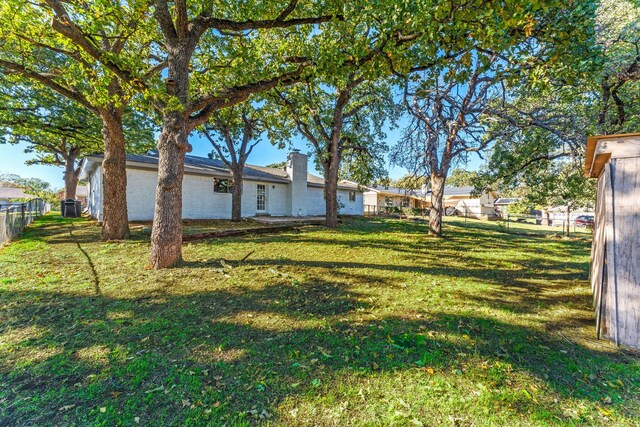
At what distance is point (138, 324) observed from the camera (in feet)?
10.6

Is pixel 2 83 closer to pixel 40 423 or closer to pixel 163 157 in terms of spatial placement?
pixel 163 157

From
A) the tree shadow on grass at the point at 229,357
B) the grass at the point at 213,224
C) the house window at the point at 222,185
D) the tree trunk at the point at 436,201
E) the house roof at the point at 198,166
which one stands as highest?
the house roof at the point at 198,166

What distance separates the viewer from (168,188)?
17.6 ft

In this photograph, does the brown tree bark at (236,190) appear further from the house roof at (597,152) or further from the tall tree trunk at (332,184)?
the house roof at (597,152)

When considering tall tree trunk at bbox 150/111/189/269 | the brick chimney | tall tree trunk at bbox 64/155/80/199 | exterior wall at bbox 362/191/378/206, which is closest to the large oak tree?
tall tree trunk at bbox 150/111/189/269

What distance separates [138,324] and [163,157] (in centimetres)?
346

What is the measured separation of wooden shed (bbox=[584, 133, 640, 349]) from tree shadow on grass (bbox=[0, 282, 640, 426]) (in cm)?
39

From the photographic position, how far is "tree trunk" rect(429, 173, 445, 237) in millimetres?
10773

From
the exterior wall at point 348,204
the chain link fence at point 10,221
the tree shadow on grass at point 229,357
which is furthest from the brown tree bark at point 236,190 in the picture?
the tree shadow on grass at point 229,357

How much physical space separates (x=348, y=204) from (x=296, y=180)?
6.85 meters

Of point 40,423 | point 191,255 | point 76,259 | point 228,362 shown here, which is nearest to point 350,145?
point 191,255

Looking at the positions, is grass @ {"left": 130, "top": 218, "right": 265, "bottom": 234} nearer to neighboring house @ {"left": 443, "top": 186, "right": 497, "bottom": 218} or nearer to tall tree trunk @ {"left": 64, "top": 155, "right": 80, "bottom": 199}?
tall tree trunk @ {"left": 64, "top": 155, "right": 80, "bottom": 199}

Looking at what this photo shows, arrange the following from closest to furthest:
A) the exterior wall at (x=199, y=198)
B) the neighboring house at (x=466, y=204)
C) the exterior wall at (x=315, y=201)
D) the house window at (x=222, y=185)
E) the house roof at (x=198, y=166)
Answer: the house roof at (x=198, y=166), the exterior wall at (x=199, y=198), the house window at (x=222, y=185), the exterior wall at (x=315, y=201), the neighboring house at (x=466, y=204)

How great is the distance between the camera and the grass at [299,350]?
197 centimetres
